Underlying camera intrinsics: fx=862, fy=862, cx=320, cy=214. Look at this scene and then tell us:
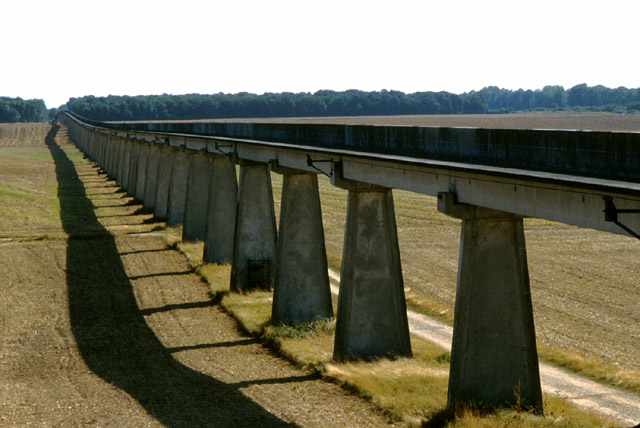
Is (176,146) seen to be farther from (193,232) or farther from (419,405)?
(419,405)

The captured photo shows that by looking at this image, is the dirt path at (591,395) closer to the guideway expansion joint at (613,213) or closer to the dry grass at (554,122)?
the dry grass at (554,122)

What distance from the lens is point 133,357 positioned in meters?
21.6

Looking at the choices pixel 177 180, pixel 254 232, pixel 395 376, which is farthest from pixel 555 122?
pixel 177 180

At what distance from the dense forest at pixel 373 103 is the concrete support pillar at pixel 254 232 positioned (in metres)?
18.8

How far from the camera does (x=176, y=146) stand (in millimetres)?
44750

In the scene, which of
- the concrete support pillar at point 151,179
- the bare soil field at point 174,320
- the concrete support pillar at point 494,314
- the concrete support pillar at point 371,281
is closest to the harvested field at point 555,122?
the bare soil field at point 174,320

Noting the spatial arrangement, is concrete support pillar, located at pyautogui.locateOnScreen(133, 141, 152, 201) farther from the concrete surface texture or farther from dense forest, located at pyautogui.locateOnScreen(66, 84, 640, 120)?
dense forest, located at pyautogui.locateOnScreen(66, 84, 640, 120)

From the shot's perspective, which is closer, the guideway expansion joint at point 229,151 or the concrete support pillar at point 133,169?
the guideway expansion joint at point 229,151

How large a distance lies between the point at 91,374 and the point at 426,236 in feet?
94.5

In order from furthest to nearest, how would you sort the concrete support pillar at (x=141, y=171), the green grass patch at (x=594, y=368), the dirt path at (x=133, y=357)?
the concrete support pillar at (x=141, y=171), the green grass patch at (x=594, y=368), the dirt path at (x=133, y=357)

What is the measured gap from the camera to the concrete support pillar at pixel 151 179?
Answer: 55.5 m

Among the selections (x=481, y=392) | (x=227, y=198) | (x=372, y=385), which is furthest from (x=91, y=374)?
(x=227, y=198)

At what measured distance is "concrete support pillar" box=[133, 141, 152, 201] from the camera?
199ft

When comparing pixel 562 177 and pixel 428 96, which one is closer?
pixel 562 177
